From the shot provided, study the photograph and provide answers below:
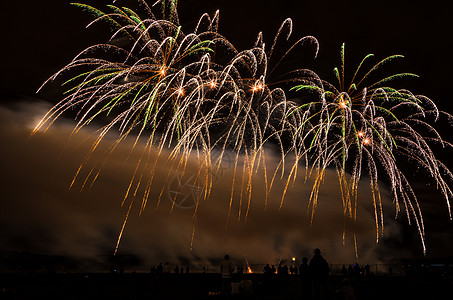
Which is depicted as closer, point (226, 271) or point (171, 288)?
point (226, 271)

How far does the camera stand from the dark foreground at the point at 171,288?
15862 mm

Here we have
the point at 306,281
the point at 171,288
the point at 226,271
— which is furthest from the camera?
the point at 171,288

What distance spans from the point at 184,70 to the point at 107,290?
42.2 ft

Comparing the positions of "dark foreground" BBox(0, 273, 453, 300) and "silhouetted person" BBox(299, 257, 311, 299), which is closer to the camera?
"silhouetted person" BBox(299, 257, 311, 299)

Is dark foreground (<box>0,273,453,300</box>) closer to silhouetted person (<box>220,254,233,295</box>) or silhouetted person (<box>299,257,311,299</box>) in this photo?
silhouetted person (<box>220,254,233,295</box>)

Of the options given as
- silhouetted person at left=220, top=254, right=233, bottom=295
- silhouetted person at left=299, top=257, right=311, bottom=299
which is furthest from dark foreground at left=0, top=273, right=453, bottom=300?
silhouetted person at left=299, top=257, right=311, bottom=299

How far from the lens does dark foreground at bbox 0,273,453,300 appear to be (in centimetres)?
1586

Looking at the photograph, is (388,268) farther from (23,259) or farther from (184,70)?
(23,259)

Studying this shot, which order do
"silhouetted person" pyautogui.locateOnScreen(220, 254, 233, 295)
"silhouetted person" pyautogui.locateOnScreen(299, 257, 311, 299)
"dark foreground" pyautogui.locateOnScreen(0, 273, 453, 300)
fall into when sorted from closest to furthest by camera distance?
"silhouetted person" pyautogui.locateOnScreen(299, 257, 311, 299) → "silhouetted person" pyautogui.locateOnScreen(220, 254, 233, 295) → "dark foreground" pyautogui.locateOnScreen(0, 273, 453, 300)

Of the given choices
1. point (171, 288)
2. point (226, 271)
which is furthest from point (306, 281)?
point (171, 288)

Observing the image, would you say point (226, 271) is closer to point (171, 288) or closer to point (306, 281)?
point (306, 281)

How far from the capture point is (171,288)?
62.7 ft

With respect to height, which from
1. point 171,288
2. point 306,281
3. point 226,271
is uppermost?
point 226,271

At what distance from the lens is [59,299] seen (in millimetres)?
14930
